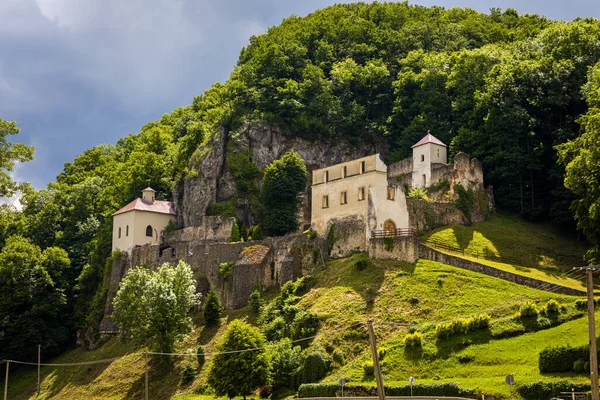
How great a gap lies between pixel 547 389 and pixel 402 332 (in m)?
14.5

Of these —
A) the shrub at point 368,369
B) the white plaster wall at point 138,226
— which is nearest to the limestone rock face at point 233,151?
the white plaster wall at point 138,226

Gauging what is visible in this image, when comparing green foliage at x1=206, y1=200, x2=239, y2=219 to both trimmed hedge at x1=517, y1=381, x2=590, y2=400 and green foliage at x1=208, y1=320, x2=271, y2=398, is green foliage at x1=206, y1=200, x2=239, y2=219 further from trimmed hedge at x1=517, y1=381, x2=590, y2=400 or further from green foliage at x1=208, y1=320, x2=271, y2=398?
trimmed hedge at x1=517, y1=381, x2=590, y2=400

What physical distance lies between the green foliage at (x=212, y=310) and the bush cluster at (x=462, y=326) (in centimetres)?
2279

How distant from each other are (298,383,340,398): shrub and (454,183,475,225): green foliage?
29.0m

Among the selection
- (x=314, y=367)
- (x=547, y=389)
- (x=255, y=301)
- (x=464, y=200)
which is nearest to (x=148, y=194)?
(x=255, y=301)

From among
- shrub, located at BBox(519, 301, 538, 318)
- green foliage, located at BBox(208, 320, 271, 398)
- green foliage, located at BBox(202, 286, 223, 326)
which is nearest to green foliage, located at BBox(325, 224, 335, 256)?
green foliage, located at BBox(202, 286, 223, 326)

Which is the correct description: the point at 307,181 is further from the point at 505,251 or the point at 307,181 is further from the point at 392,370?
the point at 392,370

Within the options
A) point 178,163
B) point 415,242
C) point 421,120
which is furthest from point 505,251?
point 178,163

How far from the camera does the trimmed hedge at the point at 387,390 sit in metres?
41.4

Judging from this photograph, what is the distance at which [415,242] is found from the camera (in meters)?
60.2

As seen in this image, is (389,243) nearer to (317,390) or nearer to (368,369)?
(368,369)

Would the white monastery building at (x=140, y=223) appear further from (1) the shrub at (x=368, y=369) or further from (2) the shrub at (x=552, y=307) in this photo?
(2) the shrub at (x=552, y=307)

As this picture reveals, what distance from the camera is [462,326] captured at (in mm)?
49406

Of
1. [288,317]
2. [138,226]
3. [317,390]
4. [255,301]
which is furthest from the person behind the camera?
[138,226]
